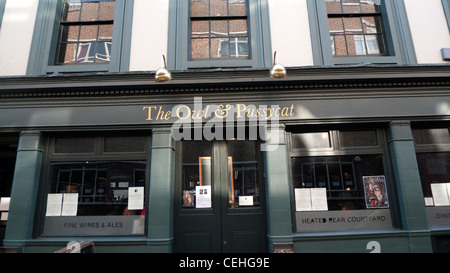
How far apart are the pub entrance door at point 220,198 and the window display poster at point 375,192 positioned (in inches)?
93.7

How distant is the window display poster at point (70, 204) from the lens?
6.12 metres

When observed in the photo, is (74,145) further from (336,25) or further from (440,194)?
(440,194)

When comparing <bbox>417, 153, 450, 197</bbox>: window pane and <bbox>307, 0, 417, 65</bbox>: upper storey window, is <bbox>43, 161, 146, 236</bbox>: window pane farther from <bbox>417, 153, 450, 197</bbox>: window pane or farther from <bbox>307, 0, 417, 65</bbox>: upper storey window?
<bbox>417, 153, 450, 197</bbox>: window pane

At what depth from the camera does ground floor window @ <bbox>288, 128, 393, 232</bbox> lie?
598 centimetres

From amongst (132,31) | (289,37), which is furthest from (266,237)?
(132,31)

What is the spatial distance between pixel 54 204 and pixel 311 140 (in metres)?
6.18

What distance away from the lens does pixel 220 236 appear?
6.05 m

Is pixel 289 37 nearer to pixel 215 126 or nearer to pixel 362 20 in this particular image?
pixel 362 20

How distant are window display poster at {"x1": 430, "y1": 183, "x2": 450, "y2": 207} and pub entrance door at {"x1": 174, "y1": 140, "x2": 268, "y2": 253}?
3.89 meters

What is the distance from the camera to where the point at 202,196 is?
20.5ft

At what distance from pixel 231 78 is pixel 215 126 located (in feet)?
3.81

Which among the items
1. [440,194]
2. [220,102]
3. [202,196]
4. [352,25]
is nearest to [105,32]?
[220,102]

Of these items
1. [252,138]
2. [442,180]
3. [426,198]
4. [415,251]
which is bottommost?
[415,251]
